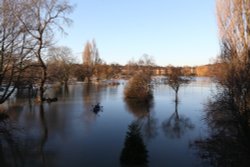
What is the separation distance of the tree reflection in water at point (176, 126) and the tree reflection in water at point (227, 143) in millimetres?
2072

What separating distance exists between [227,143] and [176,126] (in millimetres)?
6043

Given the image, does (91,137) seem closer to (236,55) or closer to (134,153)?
(134,153)

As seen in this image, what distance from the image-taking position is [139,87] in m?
31.9

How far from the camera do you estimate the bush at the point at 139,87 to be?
31.4 m

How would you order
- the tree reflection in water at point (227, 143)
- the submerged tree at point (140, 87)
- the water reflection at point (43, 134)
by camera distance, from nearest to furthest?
1. the tree reflection in water at point (227, 143)
2. the water reflection at point (43, 134)
3. the submerged tree at point (140, 87)

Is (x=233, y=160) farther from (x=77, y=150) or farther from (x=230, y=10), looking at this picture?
(x=230, y=10)

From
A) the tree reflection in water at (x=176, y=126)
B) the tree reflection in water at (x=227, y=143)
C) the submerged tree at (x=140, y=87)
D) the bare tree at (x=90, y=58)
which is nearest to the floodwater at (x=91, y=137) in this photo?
the tree reflection in water at (x=176, y=126)

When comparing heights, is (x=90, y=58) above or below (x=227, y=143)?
above

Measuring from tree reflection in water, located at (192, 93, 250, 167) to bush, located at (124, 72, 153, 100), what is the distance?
18.6 metres

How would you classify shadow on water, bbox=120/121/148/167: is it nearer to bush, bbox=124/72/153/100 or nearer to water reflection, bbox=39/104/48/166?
water reflection, bbox=39/104/48/166

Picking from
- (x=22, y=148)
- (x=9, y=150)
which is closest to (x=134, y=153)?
(x=22, y=148)

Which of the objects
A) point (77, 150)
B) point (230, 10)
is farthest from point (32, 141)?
point (230, 10)

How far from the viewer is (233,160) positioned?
9203 mm

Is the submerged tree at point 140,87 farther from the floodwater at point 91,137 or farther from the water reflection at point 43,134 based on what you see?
the water reflection at point 43,134
